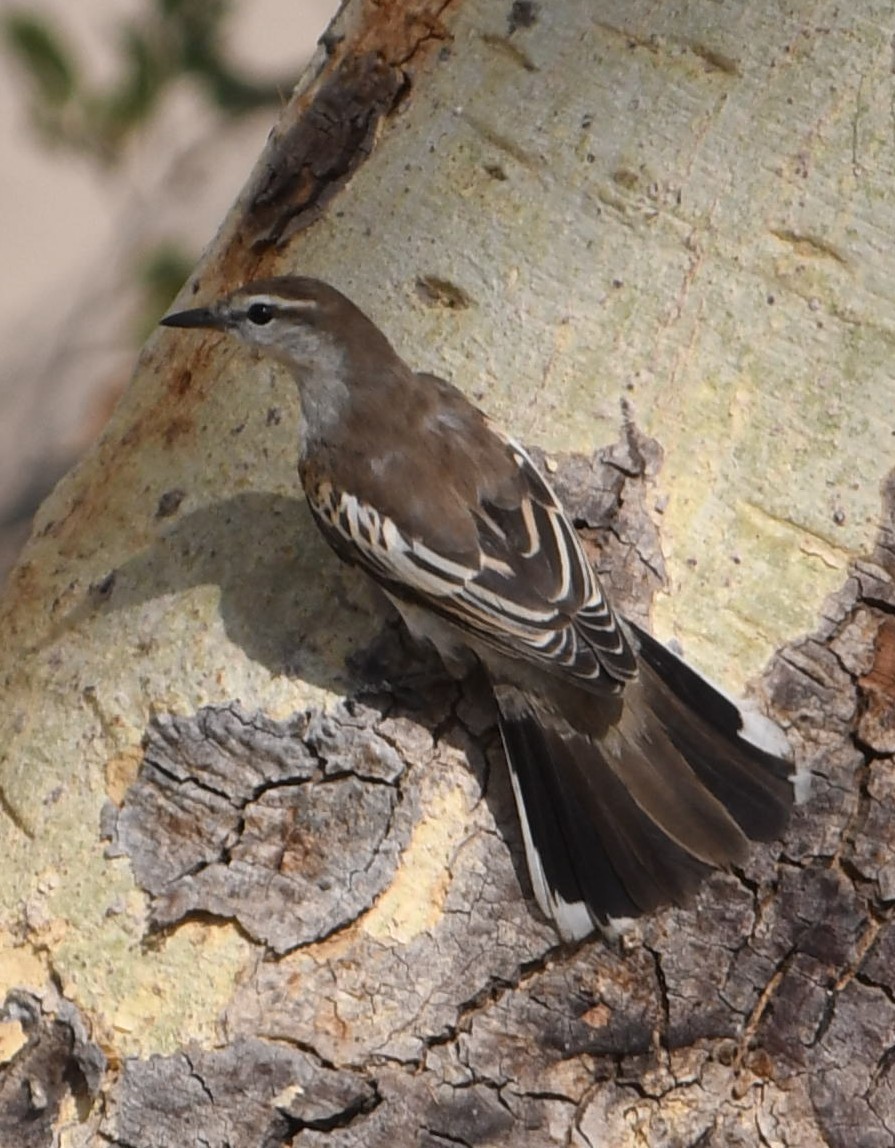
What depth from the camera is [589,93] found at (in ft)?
13.2

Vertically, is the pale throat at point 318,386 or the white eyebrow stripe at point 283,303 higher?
the white eyebrow stripe at point 283,303

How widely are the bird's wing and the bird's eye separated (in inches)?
19.4

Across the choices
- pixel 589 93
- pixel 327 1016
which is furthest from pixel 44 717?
pixel 589 93

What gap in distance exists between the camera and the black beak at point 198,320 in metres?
4.46

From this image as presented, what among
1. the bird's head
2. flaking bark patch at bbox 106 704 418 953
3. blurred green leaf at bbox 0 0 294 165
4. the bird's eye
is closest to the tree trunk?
flaking bark patch at bbox 106 704 418 953

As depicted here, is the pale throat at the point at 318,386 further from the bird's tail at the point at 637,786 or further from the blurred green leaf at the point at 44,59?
the blurred green leaf at the point at 44,59

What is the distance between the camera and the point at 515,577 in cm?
450

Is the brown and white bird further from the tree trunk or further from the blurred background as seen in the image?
the blurred background

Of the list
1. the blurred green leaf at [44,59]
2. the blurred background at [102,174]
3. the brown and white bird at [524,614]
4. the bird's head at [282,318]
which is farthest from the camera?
the blurred background at [102,174]

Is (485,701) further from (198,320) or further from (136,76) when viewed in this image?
(136,76)

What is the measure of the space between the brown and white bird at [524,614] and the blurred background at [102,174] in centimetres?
339

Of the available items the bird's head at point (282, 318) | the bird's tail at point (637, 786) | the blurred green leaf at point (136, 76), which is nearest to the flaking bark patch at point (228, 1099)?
the bird's tail at point (637, 786)

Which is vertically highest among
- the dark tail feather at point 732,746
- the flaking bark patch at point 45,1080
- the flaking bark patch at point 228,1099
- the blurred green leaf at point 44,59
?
the blurred green leaf at point 44,59

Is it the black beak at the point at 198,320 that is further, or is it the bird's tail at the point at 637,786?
the black beak at the point at 198,320
